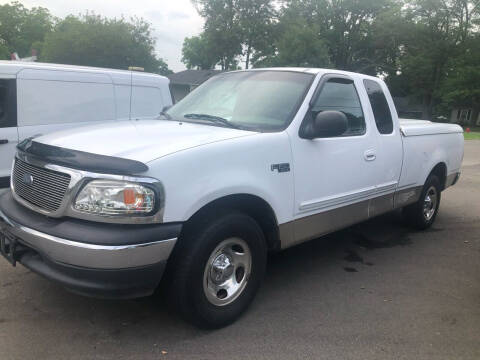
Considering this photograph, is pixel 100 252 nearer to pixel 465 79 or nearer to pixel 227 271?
pixel 227 271

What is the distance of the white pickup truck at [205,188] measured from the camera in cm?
256

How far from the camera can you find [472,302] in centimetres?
381

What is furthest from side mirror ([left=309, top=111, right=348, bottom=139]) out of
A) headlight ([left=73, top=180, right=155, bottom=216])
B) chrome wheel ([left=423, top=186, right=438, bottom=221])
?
chrome wheel ([left=423, top=186, right=438, bottom=221])

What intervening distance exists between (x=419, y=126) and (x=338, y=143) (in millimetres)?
2132

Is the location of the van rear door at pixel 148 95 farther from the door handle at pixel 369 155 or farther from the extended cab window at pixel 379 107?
the door handle at pixel 369 155

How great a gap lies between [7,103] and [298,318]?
4485 mm

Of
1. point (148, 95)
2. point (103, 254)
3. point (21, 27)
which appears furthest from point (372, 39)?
point (103, 254)

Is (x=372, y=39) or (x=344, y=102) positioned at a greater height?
(x=372, y=39)

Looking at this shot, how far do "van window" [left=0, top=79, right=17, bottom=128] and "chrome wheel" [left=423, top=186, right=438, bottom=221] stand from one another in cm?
547

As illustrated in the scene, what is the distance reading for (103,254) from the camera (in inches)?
97.2

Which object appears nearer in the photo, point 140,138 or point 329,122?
point 140,138

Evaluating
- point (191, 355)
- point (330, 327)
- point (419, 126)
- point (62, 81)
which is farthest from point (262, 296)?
point (62, 81)

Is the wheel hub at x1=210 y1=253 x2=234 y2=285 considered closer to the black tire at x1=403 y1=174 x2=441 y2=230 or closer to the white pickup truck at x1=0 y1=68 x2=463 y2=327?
the white pickup truck at x1=0 y1=68 x2=463 y2=327

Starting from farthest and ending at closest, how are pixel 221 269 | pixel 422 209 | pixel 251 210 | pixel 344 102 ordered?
pixel 422 209 < pixel 344 102 < pixel 251 210 < pixel 221 269
